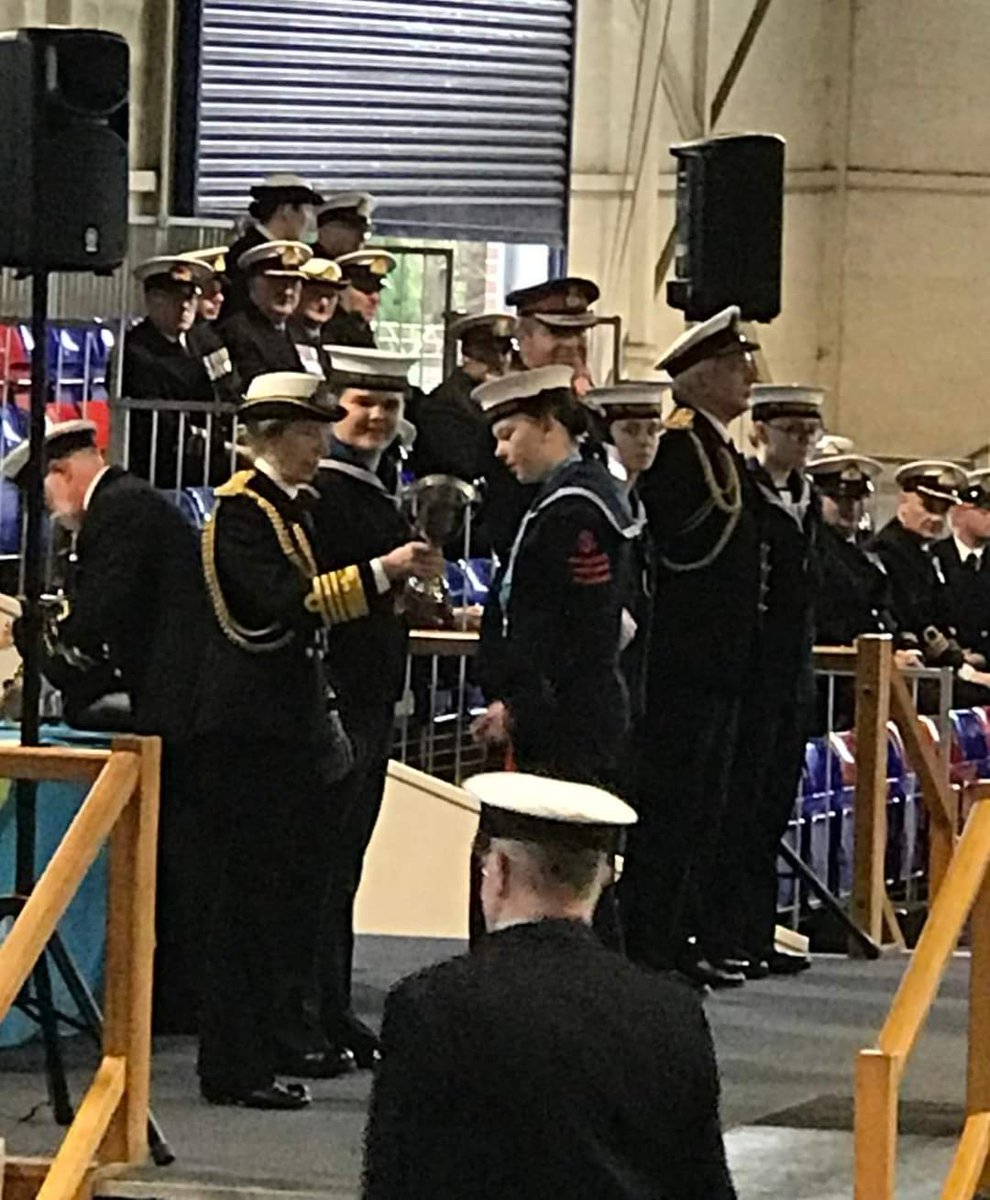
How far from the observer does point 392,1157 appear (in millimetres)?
3162

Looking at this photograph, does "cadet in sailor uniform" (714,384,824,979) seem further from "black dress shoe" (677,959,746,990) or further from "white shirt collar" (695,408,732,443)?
"white shirt collar" (695,408,732,443)

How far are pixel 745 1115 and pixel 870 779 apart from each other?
2.29m

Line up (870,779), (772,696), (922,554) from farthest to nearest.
→ (922,554) → (870,779) → (772,696)

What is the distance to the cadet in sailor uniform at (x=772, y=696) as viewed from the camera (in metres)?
7.37

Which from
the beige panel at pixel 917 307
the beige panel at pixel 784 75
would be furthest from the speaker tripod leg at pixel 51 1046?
the beige panel at pixel 917 307

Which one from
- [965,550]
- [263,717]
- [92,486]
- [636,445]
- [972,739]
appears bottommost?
[972,739]

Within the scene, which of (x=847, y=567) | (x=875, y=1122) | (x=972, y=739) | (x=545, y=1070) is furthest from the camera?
(x=972, y=739)

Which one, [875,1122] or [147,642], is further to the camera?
[147,642]

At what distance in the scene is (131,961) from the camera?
5.61 m

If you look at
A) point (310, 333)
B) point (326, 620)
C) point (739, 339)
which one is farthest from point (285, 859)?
point (310, 333)

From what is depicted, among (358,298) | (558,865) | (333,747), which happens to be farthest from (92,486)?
(558,865)

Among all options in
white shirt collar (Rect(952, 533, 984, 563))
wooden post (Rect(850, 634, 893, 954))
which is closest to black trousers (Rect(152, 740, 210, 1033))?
wooden post (Rect(850, 634, 893, 954))

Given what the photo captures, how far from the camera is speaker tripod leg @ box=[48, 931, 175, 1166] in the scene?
559 centimetres

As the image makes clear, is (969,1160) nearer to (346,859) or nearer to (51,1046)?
(346,859)
